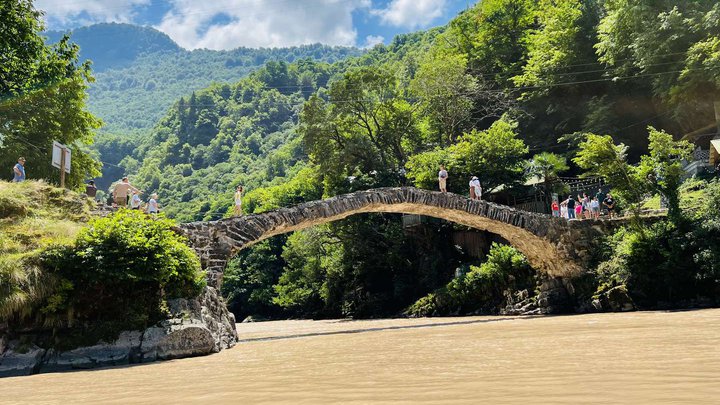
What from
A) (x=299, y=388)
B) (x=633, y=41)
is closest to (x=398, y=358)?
(x=299, y=388)

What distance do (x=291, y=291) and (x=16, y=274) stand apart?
2970 centimetres

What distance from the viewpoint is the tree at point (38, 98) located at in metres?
19.1

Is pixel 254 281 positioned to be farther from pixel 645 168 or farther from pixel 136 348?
pixel 136 348

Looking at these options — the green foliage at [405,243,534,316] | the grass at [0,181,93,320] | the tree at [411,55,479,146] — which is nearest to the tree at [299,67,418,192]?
the tree at [411,55,479,146]

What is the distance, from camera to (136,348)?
10.9m

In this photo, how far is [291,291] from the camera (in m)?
40.1

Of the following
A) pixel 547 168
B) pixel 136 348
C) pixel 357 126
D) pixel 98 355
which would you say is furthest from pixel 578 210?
pixel 98 355

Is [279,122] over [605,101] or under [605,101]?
over

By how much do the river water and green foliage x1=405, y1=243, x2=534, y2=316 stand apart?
1373cm

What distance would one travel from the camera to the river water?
4613 millimetres

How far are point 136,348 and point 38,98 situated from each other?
16.3 meters

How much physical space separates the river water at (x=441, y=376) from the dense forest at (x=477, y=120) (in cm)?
1288

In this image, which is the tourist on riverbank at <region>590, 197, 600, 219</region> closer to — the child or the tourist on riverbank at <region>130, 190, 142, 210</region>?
the child

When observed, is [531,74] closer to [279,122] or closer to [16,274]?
[16,274]
